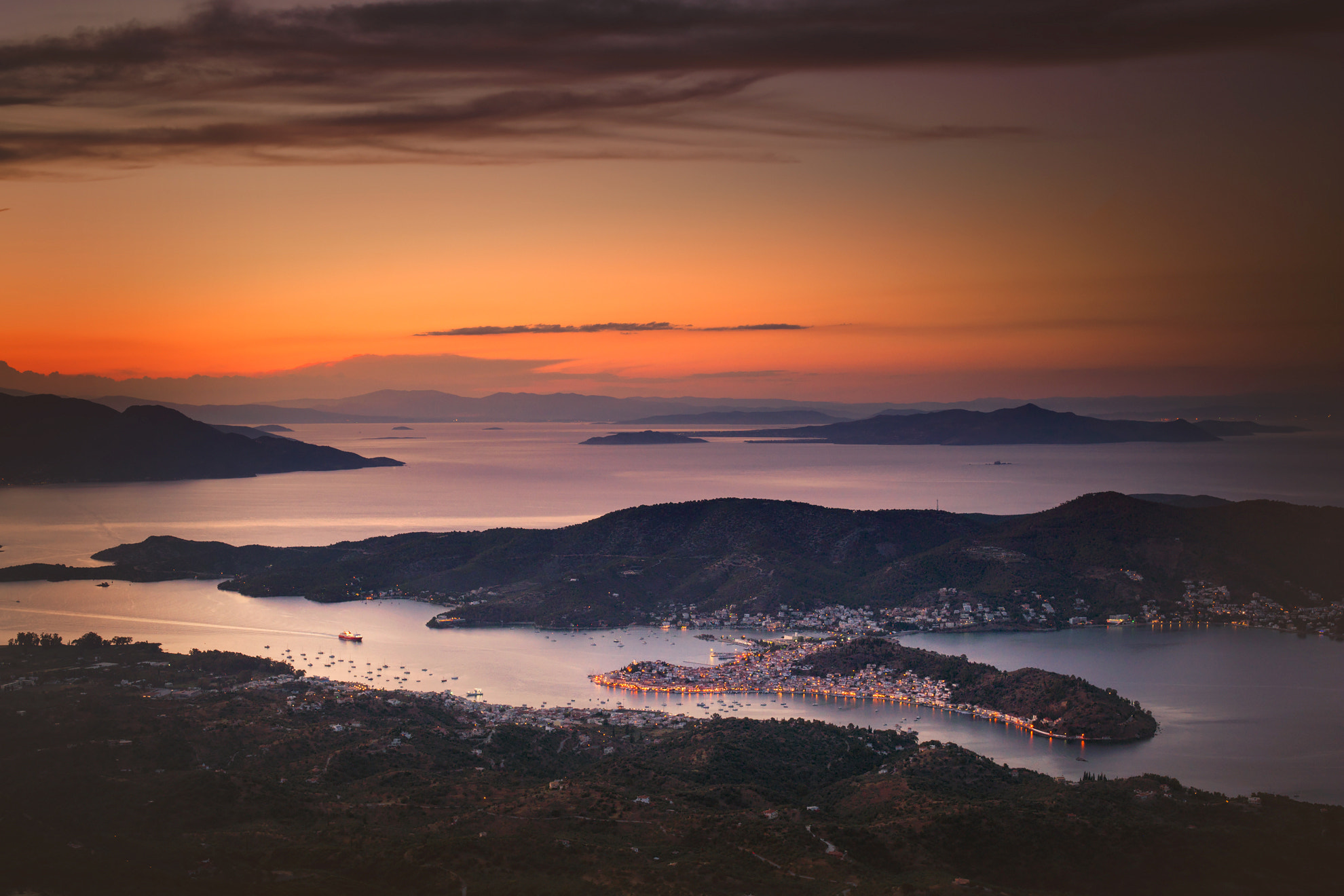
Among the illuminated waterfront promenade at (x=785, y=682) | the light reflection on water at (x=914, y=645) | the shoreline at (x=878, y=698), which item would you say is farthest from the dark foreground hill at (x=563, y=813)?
the illuminated waterfront promenade at (x=785, y=682)

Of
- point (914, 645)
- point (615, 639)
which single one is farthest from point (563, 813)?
point (914, 645)

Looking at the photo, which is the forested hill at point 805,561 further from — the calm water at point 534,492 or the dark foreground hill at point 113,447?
the dark foreground hill at point 113,447

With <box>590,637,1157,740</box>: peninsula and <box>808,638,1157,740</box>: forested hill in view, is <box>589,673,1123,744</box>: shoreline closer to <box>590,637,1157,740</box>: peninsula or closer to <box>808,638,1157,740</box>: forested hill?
<box>590,637,1157,740</box>: peninsula

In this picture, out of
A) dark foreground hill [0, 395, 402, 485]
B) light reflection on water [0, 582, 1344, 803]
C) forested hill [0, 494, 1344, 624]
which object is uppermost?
dark foreground hill [0, 395, 402, 485]

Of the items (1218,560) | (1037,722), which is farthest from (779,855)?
(1218,560)

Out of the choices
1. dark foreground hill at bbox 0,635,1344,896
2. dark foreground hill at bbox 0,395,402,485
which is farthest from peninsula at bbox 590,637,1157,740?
dark foreground hill at bbox 0,395,402,485

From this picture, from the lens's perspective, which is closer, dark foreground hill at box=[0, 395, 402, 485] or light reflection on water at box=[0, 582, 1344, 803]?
light reflection on water at box=[0, 582, 1344, 803]
